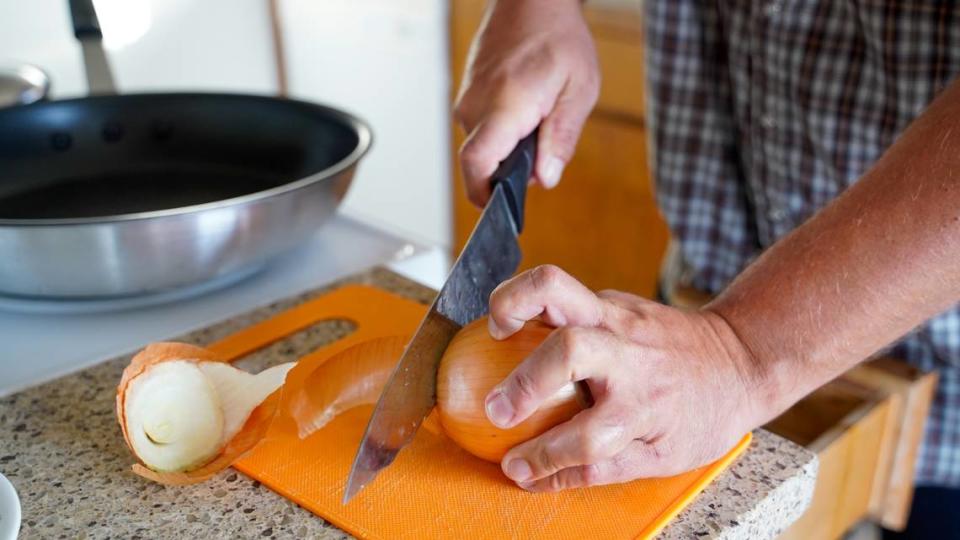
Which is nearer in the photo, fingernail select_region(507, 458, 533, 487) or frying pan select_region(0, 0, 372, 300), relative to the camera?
fingernail select_region(507, 458, 533, 487)

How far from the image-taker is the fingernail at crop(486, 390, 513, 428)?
23.3 inches

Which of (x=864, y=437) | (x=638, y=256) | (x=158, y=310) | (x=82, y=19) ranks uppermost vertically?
(x=82, y=19)

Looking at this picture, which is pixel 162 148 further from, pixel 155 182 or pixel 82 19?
pixel 82 19

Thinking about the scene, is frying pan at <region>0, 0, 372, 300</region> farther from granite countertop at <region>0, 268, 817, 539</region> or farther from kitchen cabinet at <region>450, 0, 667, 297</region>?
kitchen cabinet at <region>450, 0, 667, 297</region>

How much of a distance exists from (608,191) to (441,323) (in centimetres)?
166

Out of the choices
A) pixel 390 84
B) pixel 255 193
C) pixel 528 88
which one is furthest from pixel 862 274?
pixel 390 84

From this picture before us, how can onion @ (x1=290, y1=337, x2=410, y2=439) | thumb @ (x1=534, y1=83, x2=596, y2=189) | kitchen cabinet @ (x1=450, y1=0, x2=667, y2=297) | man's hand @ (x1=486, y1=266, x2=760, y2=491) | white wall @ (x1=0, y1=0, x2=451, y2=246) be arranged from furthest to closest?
white wall @ (x1=0, y1=0, x2=451, y2=246)
kitchen cabinet @ (x1=450, y1=0, x2=667, y2=297)
thumb @ (x1=534, y1=83, x2=596, y2=189)
onion @ (x1=290, y1=337, x2=410, y2=439)
man's hand @ (x1=486, y1=266, x2=760, y2=491)

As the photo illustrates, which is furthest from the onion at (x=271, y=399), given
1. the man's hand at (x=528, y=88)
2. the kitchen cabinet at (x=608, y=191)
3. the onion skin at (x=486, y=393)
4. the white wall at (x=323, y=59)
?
the white wall at (x=323, y=59)

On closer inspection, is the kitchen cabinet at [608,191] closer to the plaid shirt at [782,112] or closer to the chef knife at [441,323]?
the plaid shirt at [782,112]

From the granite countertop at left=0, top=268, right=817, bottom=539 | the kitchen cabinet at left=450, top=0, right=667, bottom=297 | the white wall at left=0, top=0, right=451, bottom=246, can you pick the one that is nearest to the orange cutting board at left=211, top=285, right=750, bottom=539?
the granite countertop at left=0, top=268, right=817, bottom=539

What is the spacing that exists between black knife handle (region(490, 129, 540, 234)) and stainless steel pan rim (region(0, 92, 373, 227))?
0.49 feet

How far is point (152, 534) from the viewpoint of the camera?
0.60 m

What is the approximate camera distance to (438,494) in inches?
24.7

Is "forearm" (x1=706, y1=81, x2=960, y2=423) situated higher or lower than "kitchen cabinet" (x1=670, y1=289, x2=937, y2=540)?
higher
